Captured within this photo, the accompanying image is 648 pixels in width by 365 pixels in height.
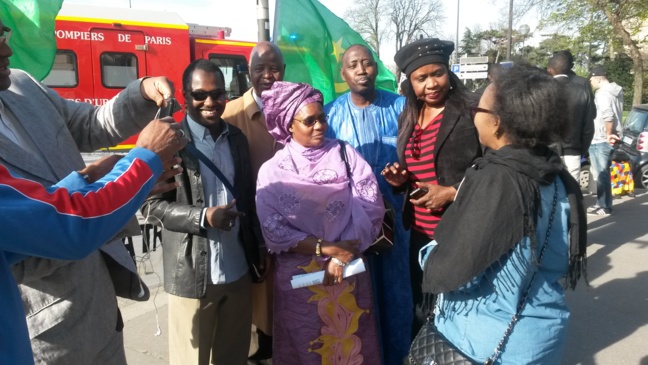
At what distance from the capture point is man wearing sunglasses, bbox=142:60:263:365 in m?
2.48

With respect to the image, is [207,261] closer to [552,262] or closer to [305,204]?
[305,204]

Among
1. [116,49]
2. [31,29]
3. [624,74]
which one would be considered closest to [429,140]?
[31,29]

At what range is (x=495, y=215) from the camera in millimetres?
1688

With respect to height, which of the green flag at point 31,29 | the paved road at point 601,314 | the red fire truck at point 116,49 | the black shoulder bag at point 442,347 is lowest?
the paved road at point 601,314

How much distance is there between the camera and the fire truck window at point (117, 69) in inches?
336

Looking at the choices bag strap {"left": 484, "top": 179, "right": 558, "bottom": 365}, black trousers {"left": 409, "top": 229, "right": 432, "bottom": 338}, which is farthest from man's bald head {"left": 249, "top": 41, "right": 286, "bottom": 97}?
bag strap {"left": 484, "top": 179, "right": 558, "bottom": 365}

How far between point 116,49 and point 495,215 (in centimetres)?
826

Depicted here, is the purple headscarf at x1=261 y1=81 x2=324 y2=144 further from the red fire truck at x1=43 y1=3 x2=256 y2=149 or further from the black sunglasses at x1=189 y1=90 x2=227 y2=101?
the red fire truck at x1=43 y1=3 x2=256 y2=149

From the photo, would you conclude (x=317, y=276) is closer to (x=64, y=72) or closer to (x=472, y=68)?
(x=64, y=72)

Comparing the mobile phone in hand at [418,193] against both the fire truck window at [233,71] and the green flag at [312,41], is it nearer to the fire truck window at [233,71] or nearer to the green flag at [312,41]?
the green flag at [312,41]

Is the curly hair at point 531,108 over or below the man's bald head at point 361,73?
below

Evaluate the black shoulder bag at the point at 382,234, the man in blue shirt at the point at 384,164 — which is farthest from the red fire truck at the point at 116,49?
the black shoulder bag at the point at 382,234

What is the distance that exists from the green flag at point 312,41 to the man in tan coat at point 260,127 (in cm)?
67

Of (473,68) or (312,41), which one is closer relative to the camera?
(312,41)
